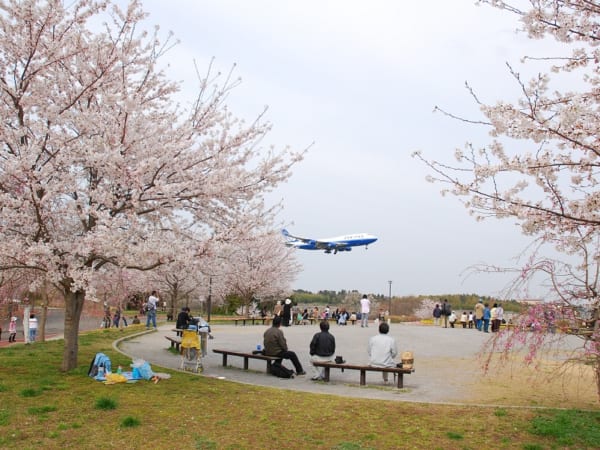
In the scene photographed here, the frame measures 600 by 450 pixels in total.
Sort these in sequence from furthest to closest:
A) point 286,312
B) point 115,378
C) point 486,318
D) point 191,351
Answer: point 286,312
point 486,318
point 191,351
point 115,378

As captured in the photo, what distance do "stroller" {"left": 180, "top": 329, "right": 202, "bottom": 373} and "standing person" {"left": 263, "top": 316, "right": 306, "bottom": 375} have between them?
146 cm

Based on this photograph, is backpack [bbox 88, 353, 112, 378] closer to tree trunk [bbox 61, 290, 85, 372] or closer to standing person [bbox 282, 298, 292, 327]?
tree trunk [bbox 61, 290, 85, 372]

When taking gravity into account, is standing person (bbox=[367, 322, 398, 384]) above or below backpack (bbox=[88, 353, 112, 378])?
above

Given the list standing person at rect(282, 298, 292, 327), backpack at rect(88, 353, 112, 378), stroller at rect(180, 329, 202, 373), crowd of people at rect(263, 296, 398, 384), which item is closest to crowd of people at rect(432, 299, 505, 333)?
standing person at rect(282, 298, 292, 327)

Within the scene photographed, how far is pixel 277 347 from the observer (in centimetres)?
1091

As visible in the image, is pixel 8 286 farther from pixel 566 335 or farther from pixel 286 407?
pixel 566 335

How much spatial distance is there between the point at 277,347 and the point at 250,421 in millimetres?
3854

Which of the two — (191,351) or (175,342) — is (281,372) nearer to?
(191,351)

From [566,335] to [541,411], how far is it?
1.90 metres

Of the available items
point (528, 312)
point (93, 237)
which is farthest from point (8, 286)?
point (528, 312)

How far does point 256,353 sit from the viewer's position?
11477mm

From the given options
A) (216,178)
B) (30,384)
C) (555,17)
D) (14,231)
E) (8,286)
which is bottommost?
(30,384)

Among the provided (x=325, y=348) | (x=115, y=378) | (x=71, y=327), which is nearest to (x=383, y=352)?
(x=325, y=348)

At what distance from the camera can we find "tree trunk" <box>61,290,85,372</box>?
10.1 meters
